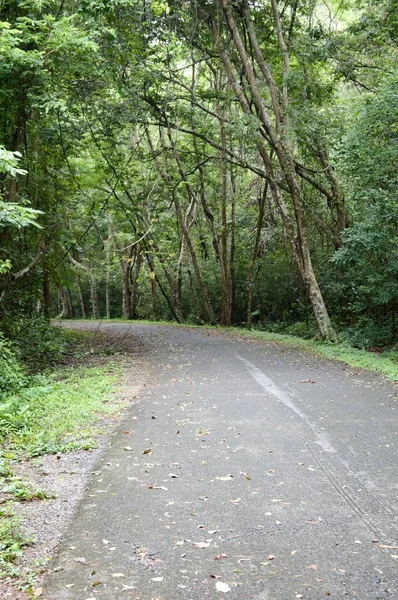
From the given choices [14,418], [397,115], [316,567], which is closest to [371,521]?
[316,567]

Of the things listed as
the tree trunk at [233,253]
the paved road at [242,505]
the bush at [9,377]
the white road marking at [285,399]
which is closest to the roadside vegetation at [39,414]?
the bush at [9,377]

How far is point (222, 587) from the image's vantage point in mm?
3193

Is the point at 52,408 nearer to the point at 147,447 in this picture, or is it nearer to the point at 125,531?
the point at 147,447

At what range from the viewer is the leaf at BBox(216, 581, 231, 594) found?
317cm

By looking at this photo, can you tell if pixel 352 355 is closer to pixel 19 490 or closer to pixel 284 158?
pixel 284 158

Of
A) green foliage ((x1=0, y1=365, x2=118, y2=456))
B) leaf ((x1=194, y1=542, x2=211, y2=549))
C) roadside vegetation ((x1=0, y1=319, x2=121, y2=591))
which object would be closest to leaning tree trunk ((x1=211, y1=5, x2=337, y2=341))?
roadside vegetation ((x1=0, y1=319, x2=121, y2=591))

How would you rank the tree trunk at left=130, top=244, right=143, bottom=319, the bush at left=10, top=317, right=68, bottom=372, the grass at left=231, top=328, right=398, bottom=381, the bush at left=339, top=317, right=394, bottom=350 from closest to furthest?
the grass at left=231, top=328, right=398, bottom=381
the bush at left=10, top=317, right=68, bottom=372
the bush at left=339, top=317, right=394, bottom=350
the tree trunk at left=130, top=244, right=143, bottom=319

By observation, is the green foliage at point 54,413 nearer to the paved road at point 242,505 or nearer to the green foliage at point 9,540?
the paved road at point 242,505

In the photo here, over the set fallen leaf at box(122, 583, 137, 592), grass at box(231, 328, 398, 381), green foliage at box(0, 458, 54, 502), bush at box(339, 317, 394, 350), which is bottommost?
fallen leaf at box(122, 583, 137, 592)

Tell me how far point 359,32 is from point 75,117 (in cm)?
908

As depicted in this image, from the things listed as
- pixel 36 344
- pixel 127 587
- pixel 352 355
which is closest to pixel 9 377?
pixel 36 344

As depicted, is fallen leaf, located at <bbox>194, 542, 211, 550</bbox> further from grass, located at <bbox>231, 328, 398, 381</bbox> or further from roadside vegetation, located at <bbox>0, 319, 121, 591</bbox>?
grass, located at <bbox>231, 328, 398, 381</bbox>

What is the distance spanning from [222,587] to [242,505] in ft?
4.02

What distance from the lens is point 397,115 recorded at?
13.0m
